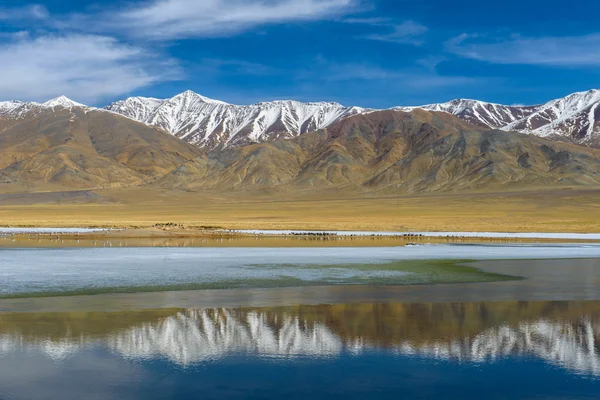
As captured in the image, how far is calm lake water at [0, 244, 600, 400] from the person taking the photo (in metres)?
12.9

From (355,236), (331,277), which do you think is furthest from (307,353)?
(355,236)

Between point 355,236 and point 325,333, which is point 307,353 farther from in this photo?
point 355,236

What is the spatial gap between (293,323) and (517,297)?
872 cm

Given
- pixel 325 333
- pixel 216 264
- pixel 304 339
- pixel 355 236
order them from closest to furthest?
pixel 304 339 < pixel 325 333 < pixel 216 264 < pixel 355 236

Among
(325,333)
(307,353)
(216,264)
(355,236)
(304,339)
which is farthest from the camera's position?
(355,236)

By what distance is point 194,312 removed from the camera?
2041cm

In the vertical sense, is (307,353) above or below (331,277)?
below

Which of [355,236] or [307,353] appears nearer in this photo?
[307,353]

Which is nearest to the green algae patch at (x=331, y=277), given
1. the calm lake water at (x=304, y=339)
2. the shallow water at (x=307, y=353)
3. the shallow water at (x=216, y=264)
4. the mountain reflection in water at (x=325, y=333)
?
the shallow water at (x=216, y=264)

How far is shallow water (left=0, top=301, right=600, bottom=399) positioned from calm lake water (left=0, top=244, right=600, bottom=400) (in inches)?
1.7

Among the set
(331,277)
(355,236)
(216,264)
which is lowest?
(355,236)

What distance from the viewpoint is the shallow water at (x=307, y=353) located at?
12.8 meters

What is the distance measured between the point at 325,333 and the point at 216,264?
17.7 metres

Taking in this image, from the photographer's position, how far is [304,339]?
658 inches
